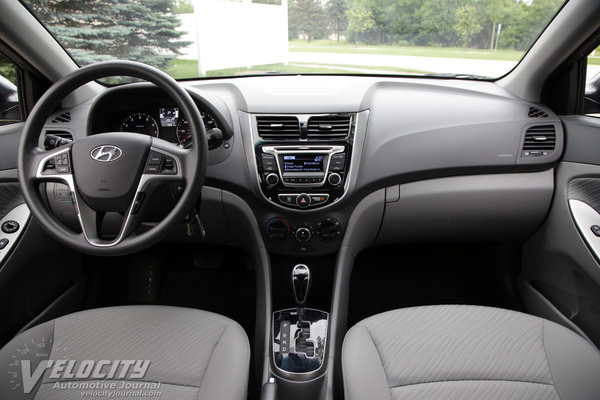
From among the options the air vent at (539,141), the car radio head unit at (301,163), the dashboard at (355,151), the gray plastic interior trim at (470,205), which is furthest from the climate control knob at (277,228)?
the air vent at (539,141)

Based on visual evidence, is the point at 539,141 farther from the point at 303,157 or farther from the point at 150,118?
the point at 150,118

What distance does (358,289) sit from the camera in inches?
97.6

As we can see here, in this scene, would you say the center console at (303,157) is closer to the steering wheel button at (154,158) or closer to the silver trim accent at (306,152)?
the silver trim accent at (306,152)

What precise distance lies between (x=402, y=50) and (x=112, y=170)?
1.44 metres

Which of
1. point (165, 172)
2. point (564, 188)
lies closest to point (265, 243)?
point (165, 172)

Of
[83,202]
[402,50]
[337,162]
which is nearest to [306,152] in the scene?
Answer: [337,162]

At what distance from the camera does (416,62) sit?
210 cm

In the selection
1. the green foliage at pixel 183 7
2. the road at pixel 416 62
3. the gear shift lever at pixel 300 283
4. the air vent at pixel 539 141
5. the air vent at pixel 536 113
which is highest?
the green foliage at pixel 183 7

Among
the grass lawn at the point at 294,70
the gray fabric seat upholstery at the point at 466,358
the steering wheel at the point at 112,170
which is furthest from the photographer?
the grass lawn at the point at 294,70

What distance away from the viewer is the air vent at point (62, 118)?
1850 mm

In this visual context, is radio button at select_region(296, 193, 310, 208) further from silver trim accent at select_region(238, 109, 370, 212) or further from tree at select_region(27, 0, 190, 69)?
tree at select_region(27, 0, 190, 69)

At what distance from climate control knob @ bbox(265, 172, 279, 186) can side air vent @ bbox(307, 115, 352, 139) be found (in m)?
0.22

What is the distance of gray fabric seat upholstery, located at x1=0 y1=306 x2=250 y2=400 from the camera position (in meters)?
1.20

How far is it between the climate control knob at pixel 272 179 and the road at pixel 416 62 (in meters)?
0.71
